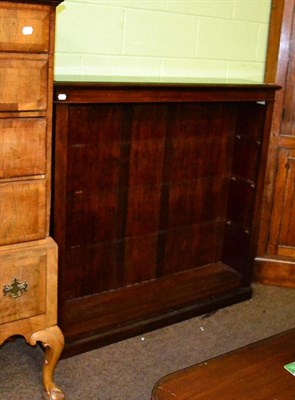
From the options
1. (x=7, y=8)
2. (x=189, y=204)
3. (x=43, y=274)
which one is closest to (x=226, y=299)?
(x=189, y=204)

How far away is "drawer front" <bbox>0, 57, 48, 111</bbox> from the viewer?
1.79 meters

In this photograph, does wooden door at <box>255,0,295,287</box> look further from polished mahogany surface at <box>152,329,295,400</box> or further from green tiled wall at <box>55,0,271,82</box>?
polished mahogany surface at <box>152,329,295,400</box>

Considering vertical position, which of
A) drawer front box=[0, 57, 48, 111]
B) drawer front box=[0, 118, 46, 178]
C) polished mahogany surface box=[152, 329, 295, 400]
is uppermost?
drawer front box=[0, 57, 48, 111]

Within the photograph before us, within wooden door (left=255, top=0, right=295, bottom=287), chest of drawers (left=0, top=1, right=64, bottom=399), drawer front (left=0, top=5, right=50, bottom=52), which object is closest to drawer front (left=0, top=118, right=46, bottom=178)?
chest of drawers (left=0, top=1, right=64, bottom=399)

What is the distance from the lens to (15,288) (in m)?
1.99

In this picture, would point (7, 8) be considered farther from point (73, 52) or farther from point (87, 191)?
point (87, 191)

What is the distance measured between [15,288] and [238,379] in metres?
0.87

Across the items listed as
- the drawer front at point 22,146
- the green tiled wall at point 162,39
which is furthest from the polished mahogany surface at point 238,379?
the green tiled wall at point 162,39

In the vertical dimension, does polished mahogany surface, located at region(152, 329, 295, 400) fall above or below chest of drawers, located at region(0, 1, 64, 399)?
below

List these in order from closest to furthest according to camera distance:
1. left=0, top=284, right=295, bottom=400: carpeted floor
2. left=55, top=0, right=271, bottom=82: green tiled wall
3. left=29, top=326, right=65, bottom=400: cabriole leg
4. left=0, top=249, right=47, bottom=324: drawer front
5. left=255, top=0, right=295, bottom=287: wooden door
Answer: left=0, top=249, right=47, bottom=324: drawer front
left=29, top=326, right=65, bottom=400: cabriole leg
left=0, top=284, right=295, bottom=400: carpeted floor
left=55, top=0, right=271, bottom=82: green tiled wall
left=255, top=0, right=295, bottom=287: wooden door

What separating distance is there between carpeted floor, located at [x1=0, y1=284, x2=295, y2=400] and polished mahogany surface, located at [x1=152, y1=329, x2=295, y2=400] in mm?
719

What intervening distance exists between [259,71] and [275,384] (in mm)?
2206

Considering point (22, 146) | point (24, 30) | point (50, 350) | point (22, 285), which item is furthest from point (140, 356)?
point (24, 30)

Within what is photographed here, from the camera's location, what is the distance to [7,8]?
5.67 feet
